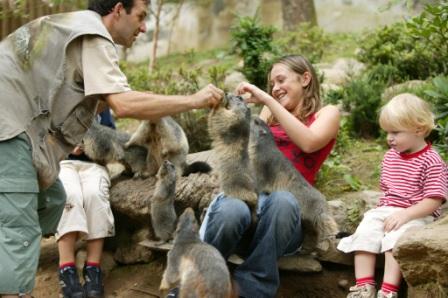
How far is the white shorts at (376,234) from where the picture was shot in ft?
14.8

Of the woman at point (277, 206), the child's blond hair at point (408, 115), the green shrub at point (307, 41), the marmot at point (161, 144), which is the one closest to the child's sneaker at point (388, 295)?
the woman at point (277, 206)

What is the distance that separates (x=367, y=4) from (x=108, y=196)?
15395 mm

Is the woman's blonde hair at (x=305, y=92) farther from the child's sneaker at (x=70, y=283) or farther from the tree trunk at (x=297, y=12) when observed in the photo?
the tree trunk at (x=297, y=12)

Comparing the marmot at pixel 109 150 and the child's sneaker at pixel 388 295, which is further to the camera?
the marmot at pixel 109 150

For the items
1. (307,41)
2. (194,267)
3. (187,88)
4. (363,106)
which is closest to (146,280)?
(194,267)

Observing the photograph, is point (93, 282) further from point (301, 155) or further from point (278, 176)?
point (301, 155)

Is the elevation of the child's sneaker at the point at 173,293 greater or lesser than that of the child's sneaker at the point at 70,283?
greater

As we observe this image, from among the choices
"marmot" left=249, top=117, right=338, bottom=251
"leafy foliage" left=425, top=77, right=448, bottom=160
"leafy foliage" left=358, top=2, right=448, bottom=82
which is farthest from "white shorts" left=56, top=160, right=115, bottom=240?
"leafy foliage" left=358, top=2, right=448, bottom=82

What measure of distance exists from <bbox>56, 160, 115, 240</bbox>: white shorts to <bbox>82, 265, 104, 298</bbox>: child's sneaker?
10.4 inches

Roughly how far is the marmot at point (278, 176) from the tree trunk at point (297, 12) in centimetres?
961

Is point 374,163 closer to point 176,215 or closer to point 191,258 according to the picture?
point 176,215

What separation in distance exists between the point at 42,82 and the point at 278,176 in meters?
1.72

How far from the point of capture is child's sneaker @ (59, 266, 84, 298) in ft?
17.5

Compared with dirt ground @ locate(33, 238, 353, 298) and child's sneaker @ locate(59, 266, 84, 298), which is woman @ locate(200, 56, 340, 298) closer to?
dirt ground @ locate(33, 238, 353, 298)
